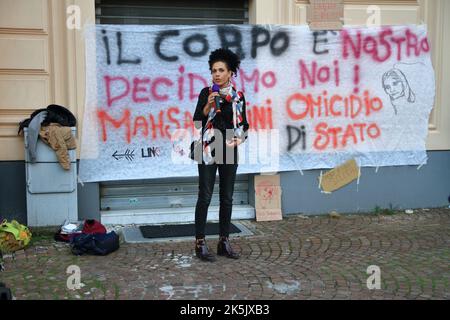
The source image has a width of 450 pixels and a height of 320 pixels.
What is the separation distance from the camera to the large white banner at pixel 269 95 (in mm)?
6523

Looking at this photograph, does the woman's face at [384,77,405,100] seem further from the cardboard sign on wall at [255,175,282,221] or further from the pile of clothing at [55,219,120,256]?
the pile of clothing at [55,219,120,256]

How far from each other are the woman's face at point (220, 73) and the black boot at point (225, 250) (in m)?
1.50

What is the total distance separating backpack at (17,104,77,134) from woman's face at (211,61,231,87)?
2038 mm

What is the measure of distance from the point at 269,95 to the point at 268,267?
2.58 metres

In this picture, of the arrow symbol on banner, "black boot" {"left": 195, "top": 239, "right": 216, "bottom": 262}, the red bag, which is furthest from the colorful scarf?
the arrow symbol on banner

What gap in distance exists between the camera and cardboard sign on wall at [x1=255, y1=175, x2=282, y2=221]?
6902 millimetres

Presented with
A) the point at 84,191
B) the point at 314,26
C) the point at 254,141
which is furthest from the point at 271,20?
the point at 84,191

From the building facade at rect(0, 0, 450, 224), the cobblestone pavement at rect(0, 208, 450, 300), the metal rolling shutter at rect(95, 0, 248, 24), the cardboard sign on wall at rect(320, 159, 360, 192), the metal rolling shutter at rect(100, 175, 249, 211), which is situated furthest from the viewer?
the cardboard sign on wall at rect(320, 159, 360, 192)

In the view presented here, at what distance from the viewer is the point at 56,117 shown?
6.13 meters

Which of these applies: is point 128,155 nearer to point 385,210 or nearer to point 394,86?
point 385,210

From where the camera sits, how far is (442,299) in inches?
167

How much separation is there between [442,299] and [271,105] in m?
3.37

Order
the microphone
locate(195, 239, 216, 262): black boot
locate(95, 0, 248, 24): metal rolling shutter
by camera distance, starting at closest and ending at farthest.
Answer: the microphone, locate(195, 239, 216, 262): black boot, locate(95, 0, 248, 24): metal rolling shutter

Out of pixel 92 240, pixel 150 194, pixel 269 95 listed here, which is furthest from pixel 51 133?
pixel 269 95
